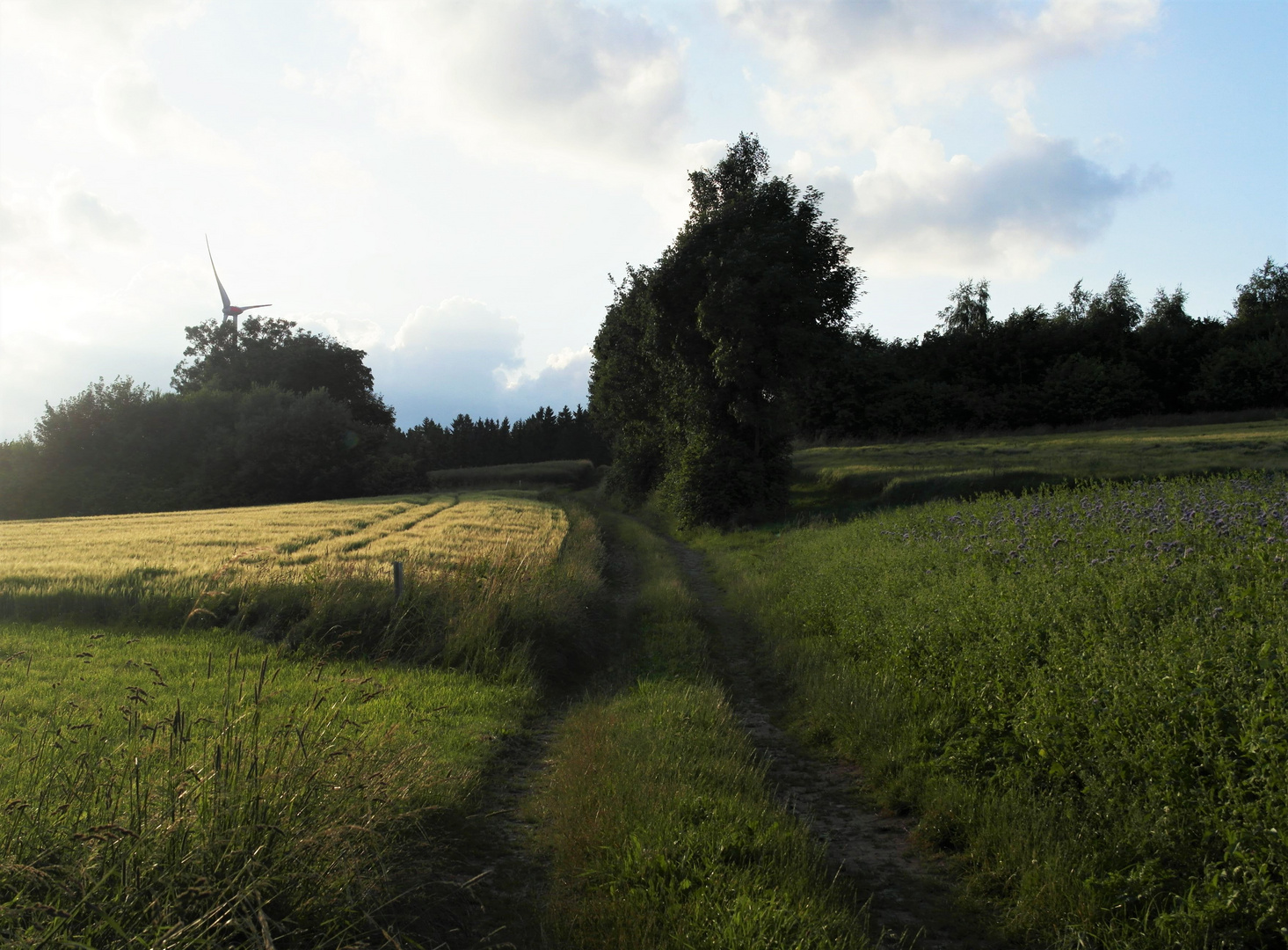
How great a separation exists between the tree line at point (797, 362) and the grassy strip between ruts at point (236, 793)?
18.1 meters

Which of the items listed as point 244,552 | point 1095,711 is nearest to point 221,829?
point 1095,711

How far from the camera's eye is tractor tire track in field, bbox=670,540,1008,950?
4340mm

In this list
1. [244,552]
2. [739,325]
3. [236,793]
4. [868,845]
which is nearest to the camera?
[236,793]

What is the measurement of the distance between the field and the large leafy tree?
12.1ft

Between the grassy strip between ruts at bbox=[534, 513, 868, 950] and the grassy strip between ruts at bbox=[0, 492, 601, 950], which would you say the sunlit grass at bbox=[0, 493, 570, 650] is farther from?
the grassy strip between ruts at bbox=[534, 513, 868, 950]

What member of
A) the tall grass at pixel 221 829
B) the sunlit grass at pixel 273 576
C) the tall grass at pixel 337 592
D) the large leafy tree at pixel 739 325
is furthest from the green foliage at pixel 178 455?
the tall grass at pixel 221 829

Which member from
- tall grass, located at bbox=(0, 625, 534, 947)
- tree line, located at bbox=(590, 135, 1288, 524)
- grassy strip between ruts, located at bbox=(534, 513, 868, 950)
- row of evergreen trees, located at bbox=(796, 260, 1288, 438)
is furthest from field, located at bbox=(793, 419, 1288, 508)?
tall grass, located at bbox=(0, 625, 534, 947)

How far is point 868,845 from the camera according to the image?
5414mm

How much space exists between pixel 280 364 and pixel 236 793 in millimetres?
73154

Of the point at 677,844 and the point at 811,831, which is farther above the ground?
the point at 677,844

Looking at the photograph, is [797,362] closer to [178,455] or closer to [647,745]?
[647,745]

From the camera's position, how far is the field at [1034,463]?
22.5m

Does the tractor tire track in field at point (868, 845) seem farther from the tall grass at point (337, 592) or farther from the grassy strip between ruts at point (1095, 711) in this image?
the tall grass at point (337, 592)

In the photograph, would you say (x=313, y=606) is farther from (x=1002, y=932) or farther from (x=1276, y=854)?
(x=1276, y=854)
